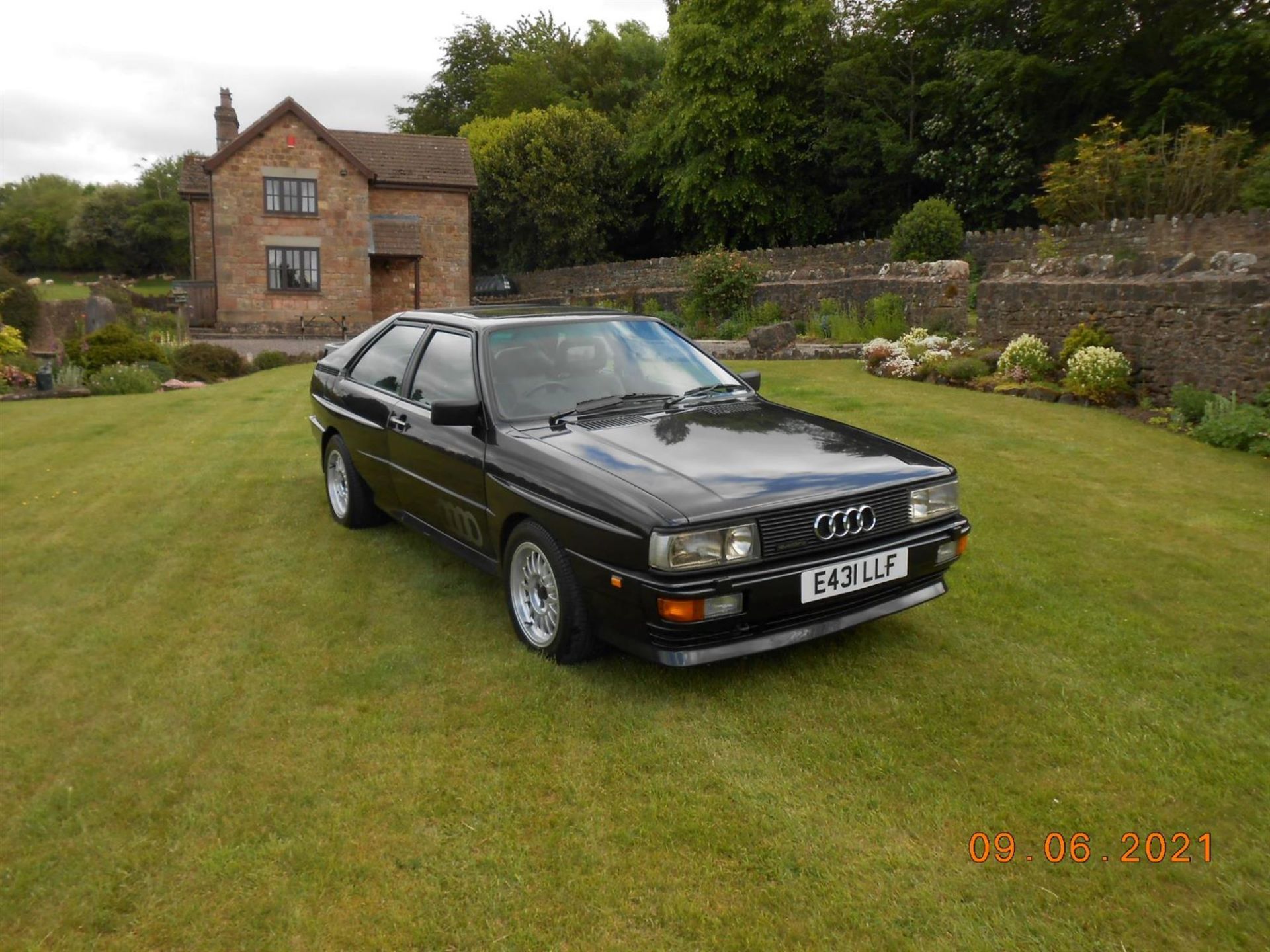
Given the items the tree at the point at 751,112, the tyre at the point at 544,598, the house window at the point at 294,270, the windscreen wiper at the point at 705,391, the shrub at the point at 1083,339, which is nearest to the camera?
the tyre at the point at 544,598

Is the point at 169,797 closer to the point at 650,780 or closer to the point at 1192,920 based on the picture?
the point at 650,780

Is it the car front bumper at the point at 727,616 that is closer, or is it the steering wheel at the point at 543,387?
the car front bumper at the point at 727,616

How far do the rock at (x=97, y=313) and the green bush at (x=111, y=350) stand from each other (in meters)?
6.99

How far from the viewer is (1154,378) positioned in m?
10.2

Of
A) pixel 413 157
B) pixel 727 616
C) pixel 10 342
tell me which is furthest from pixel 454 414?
pixel 413 157

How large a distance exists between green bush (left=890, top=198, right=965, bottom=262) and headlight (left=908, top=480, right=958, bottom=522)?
17842 mm

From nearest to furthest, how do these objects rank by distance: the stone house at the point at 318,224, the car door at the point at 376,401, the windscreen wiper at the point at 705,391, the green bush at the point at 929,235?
the windscreen wiper at the point at 705,391
the car door at the point at 376,401
the green bush at the point at 929,235
the stone house at the point at 318,224

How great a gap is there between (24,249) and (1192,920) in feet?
315

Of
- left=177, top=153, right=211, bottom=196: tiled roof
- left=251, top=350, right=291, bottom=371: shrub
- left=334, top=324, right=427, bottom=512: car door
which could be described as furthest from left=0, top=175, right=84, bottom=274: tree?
left=334, top=324, right=427, bottom=512: car door

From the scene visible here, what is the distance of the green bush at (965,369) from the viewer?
12.0 m

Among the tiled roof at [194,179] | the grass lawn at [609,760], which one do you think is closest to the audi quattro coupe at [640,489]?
the grass lawn at [609,760]

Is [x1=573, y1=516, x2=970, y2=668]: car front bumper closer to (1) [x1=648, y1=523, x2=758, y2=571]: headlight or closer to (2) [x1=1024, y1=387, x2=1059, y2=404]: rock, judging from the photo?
(1) [x1=648, y1=523, x2=758, y2=571]: headlight

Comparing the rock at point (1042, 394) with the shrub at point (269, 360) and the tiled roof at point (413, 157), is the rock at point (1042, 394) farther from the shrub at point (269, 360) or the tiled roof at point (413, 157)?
the tiled roof at point (413, 157)

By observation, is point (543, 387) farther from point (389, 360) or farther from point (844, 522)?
point (844, 522)
